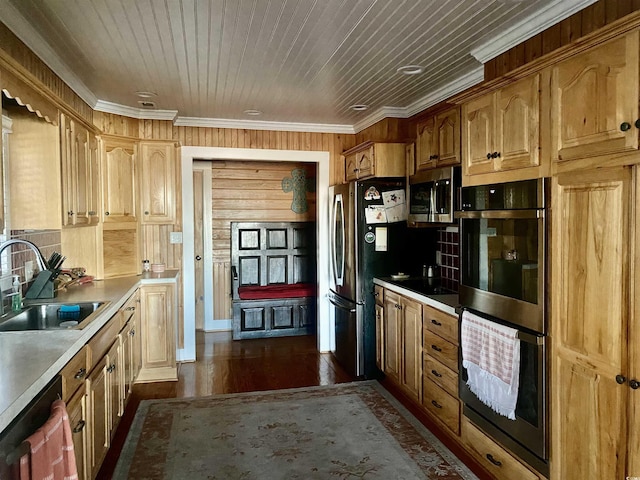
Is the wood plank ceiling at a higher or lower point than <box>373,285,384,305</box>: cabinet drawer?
higher

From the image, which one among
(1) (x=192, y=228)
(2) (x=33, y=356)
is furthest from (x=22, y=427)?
(1) (x=192, y=228)

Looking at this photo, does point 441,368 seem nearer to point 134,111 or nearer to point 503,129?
point 503,129

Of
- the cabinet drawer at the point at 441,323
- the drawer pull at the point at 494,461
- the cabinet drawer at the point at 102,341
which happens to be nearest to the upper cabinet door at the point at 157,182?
the cabinet drawer at the point at 102,341

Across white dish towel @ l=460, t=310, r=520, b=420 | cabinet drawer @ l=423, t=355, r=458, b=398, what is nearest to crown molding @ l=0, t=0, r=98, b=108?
white dish towel @ l=460, t=310, r=520, b=420

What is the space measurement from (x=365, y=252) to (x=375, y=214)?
35cm

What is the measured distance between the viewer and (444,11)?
2.32 m

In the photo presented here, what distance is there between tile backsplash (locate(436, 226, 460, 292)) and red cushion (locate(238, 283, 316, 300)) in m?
2.16

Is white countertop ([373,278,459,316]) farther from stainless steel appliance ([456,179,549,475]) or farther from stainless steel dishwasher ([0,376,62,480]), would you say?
stainless steel dishwasher ([0,376,62,480])

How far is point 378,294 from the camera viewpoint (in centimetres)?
405

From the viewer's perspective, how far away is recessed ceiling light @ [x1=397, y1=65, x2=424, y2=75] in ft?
10.4

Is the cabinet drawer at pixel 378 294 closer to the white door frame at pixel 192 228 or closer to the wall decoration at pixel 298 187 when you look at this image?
the white door frame at pixel 192 228

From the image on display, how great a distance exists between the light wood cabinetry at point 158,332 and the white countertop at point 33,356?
1.05m

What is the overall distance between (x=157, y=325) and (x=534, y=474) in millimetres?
3185

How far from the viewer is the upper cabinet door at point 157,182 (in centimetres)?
436
